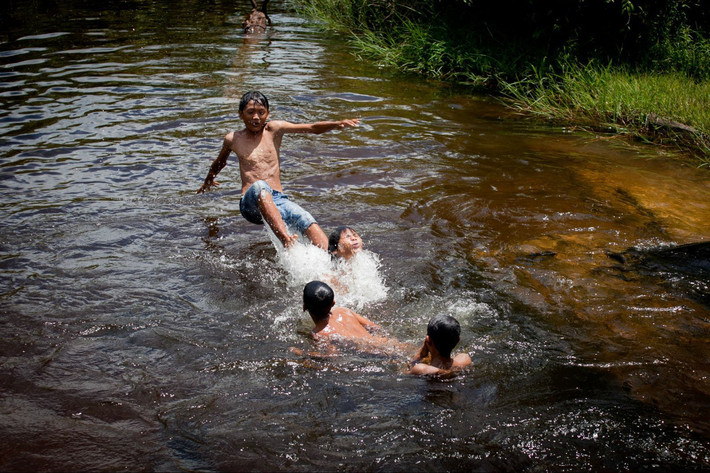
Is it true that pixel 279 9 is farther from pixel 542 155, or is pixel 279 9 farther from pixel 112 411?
pixel 112 411

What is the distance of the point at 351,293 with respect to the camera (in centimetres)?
561

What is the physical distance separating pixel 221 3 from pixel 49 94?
12.1m

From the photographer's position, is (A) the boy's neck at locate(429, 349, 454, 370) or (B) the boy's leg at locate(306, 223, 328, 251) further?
(B) the boy's leg at locate(306, 223, 328, 251)

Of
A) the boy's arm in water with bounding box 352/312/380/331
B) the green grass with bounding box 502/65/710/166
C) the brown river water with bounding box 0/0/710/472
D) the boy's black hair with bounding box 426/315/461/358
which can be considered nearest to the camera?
the brown river water with bounding box 0/0/710/472

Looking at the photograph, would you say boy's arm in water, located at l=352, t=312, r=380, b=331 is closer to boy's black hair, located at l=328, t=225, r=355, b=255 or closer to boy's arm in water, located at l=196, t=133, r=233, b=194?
boy's black hair, located at l=328, t=225, r=355, b=255

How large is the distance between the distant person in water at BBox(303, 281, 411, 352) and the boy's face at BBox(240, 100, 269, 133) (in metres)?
2.38

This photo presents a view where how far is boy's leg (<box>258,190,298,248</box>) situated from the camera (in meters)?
5.83

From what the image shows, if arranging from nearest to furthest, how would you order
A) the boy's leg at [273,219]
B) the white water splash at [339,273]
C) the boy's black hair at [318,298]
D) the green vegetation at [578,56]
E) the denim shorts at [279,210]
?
the boy's black hair at [318,298]
the white water splash at [339,273]
the boy's leg at [273,219]
the denim shorts at [279,210]
the green vegetation at [578,56]

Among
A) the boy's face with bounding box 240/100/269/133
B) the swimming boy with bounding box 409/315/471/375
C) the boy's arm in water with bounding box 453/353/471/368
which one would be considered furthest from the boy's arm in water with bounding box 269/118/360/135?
the boy's arm in water with bounding box 453/353/471/368

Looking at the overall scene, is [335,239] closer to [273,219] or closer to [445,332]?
[273,219]

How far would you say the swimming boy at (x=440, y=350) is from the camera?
158 inches

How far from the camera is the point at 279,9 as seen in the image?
833 inches

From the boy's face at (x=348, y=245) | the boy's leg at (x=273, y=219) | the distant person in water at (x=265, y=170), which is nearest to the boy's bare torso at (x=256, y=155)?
the distant person in water at (x=265, y=170)

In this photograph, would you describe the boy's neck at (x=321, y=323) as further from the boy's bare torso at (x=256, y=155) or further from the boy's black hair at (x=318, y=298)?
the boy's bare torso at (x=256, y=155)
